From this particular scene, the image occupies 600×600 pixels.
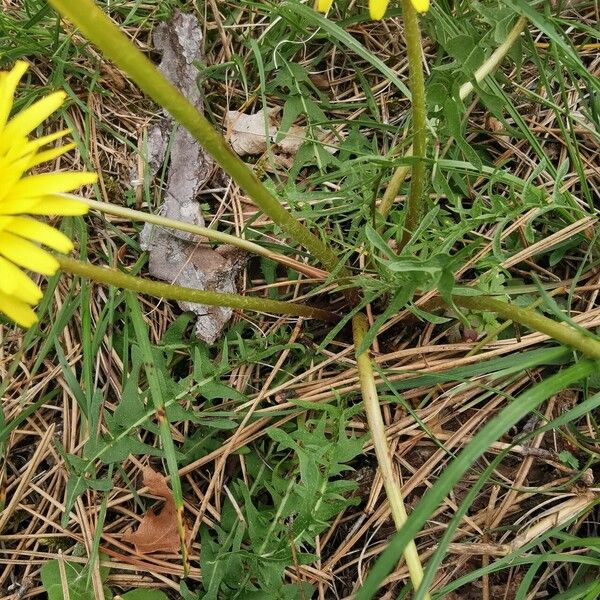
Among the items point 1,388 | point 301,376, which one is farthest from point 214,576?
point 1,388

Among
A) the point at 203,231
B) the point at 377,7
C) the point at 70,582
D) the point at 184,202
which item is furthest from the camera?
the point at 184,202

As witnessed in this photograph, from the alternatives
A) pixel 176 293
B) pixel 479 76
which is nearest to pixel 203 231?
pixel 176 293

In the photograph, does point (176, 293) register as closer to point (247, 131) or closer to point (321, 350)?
point (321, 350)

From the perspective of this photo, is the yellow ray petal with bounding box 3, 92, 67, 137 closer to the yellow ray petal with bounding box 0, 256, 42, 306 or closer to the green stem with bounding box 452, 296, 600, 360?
the yellow ray petal with bounding box 0, 256, 42, 306

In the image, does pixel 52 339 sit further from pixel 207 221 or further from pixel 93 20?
pixel 93 20

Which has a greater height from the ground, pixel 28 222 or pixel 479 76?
pixel 28 222

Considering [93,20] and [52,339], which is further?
[52,339]
